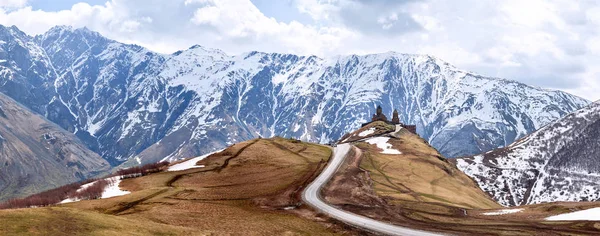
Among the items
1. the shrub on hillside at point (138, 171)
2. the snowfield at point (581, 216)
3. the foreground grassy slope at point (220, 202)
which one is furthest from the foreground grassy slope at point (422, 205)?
the shrub on hillside at point (138, 171)

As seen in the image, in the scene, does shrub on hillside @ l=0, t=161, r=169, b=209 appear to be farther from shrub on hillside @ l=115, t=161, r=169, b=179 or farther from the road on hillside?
the road on hillside

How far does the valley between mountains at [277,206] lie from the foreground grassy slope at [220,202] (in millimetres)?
204

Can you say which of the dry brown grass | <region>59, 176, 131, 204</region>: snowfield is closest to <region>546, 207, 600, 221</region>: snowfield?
the dry brown grass

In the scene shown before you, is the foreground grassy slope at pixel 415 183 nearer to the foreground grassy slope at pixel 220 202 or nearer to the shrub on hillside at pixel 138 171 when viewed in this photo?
the foreground grassy slope at pixel 220 202

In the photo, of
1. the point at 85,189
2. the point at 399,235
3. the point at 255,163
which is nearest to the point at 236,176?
the point at 255,163

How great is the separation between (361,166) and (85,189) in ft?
304

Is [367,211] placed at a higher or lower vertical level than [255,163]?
lower

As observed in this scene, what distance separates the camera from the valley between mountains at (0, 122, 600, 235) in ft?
209

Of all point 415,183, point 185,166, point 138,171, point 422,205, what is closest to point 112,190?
point 138,171

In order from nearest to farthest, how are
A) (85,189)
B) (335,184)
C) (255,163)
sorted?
1. (85,189)
2. (335,184)
3. (255,163)

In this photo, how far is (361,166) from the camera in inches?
6668

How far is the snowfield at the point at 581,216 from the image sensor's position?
88400 mm

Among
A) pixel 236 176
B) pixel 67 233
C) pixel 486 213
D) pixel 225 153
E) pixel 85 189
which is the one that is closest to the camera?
pixel 67 233

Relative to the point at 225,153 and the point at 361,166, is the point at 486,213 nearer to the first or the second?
the point at 361,166
